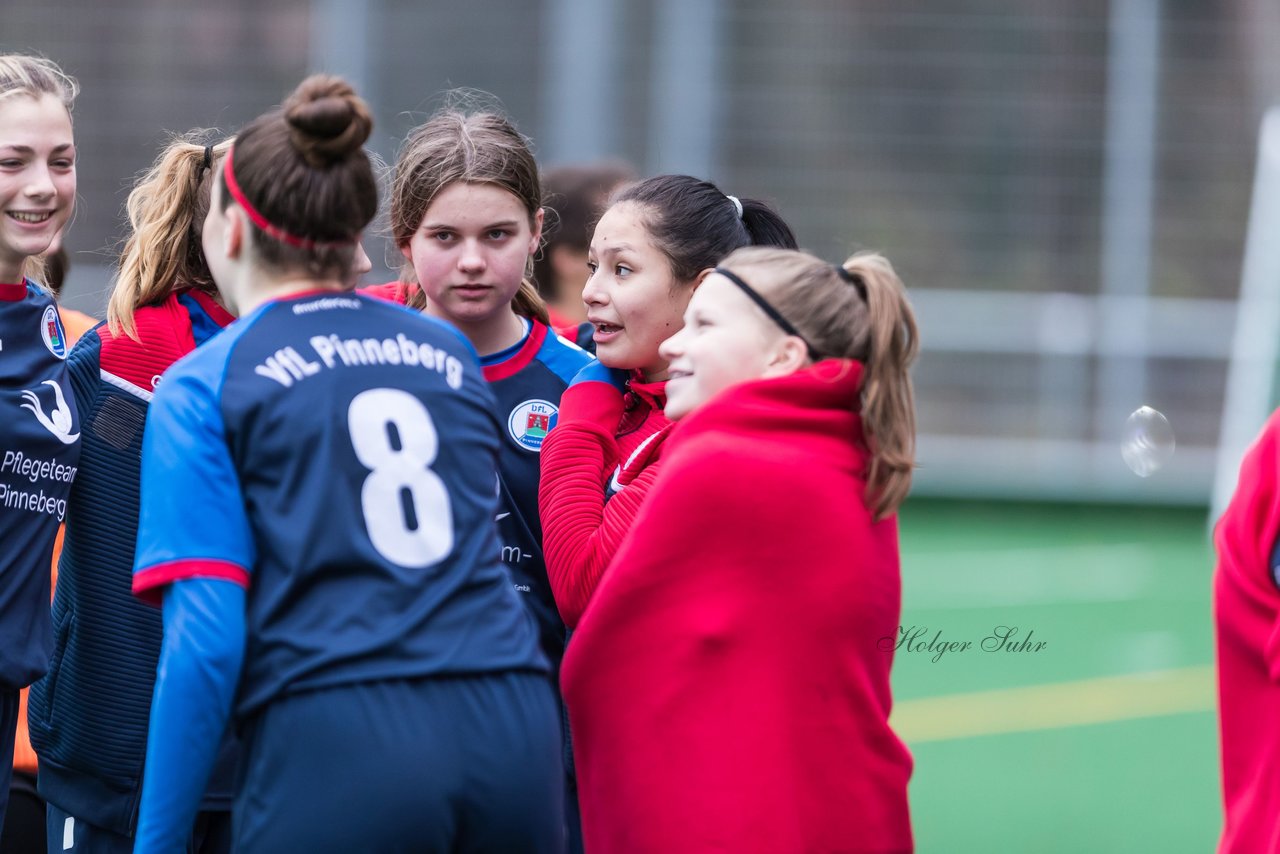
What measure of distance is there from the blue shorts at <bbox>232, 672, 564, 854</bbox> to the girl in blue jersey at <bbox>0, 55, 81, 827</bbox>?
887 mm

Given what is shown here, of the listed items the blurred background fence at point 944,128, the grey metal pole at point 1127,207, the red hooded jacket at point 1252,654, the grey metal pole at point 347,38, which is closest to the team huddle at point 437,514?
the red hooded jacket at point 1252,654

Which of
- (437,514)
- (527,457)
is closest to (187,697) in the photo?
(437,514)

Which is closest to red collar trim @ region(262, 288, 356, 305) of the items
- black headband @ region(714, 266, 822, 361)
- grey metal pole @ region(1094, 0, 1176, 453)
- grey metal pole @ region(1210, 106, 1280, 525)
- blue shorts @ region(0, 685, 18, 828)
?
black headband @ region(714, 266, 822, 361)

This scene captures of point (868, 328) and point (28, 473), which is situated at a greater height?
point (868, 328)

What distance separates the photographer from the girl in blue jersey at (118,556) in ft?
9.93

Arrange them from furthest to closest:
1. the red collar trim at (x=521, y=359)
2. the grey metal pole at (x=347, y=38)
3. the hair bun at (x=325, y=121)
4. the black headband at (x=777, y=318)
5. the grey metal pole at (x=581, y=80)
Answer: the grey metal pole at (x=581, y=80), the grey metal pole at (x=347, y=38), the red collar trim at (x=521, y=359), the black headband at (x=777, y=318), the hair bun at (x=325, y=121)

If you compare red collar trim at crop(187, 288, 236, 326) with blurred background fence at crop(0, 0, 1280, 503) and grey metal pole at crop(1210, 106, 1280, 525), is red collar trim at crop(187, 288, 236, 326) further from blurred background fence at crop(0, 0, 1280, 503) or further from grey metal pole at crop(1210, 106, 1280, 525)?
grey metal pole at crop(1210, 106, 1280, 525)

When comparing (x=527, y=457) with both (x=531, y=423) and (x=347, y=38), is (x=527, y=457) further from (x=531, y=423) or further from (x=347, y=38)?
(x=347, y=38)

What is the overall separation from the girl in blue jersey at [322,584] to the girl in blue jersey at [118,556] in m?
0.70

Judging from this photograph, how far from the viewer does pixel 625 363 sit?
331cm

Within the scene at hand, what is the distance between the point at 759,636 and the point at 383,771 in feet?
2.19

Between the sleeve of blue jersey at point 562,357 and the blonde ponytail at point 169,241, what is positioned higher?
the blonde ponytail at point 169,241
